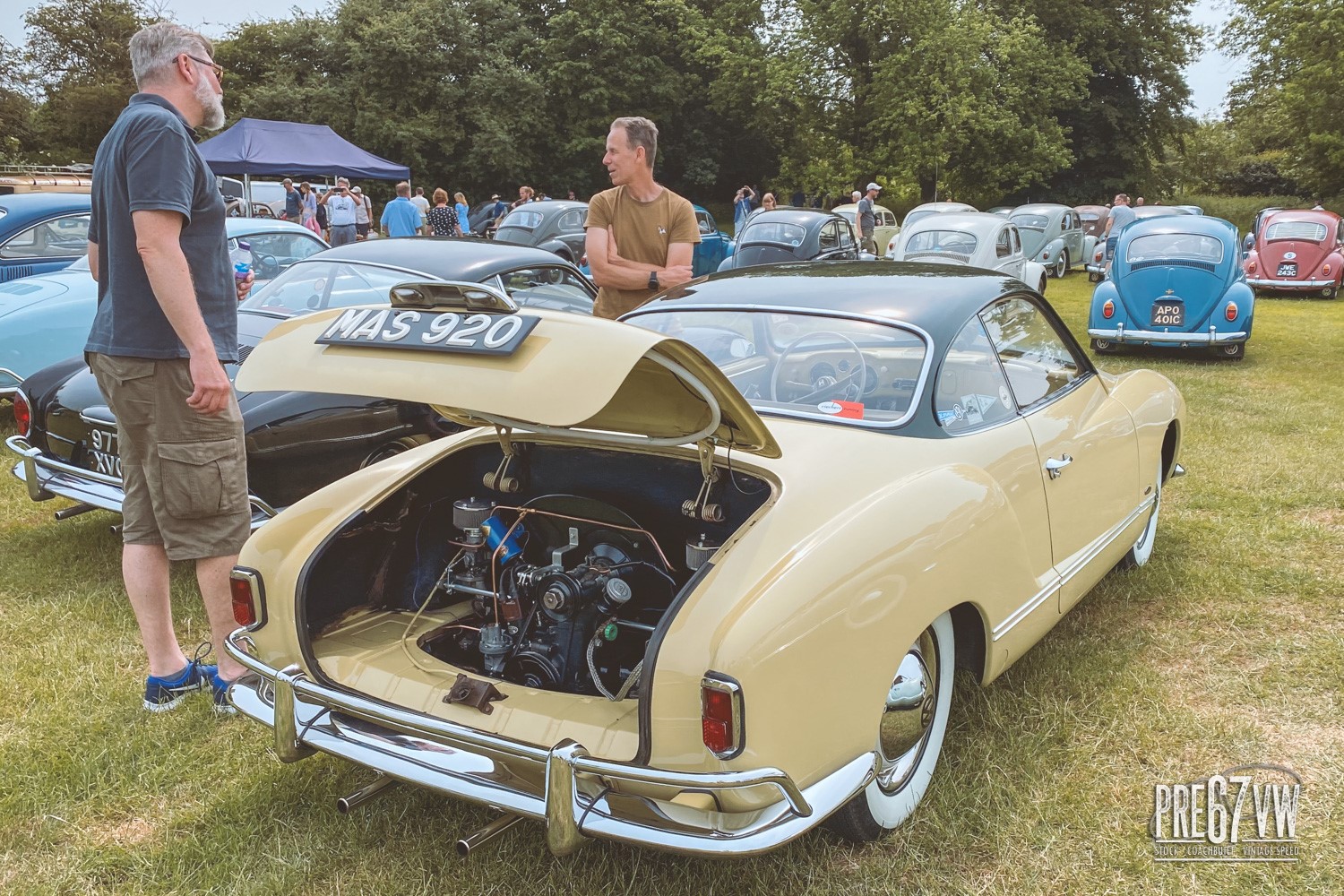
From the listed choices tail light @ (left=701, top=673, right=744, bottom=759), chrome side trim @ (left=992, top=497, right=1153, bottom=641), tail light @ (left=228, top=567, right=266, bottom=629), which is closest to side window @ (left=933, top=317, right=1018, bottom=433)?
chrome side trim @ (left=992, top=497, right=1153, bottom=641)

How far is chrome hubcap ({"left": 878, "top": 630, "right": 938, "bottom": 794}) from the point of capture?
257cm

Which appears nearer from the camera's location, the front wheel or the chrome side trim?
the front wheel

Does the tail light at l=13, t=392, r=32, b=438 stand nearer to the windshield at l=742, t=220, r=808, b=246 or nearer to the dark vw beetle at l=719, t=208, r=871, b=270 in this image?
the dark vw beetle at l=719, t=208, r=871, b=270

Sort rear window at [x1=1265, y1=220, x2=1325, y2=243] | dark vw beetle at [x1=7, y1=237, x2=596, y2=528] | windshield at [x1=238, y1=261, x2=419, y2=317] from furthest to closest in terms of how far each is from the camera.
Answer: rear window at [x1=1265, y1=220, x2=1325, y2=243] < windshield at [x1=238, y1=261, x2=419, y2=317] < dark vw beetle at [x1=7, y1=237, x2=596, y2=528]

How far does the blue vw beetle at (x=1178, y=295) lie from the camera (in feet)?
33.2

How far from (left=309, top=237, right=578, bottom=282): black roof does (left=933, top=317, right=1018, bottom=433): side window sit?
3.15 metres

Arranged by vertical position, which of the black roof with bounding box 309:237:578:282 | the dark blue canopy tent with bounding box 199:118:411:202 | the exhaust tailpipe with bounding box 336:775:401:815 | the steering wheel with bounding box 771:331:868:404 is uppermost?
the dark blue canopy tent with bounding box 199:118:411:202

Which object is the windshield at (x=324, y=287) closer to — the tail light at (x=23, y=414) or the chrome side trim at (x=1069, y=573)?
the tail light at (x=23, y=414)

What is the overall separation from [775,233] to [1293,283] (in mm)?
8900

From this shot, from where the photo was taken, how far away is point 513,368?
2186mm

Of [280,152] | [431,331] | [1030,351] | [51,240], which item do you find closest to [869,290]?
[1030,351]

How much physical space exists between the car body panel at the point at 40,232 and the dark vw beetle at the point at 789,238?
294 inches

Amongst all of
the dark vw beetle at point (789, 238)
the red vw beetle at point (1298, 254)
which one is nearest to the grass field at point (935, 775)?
the dark vw beetle at point (789, 238)

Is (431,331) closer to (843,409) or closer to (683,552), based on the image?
(683,552)
